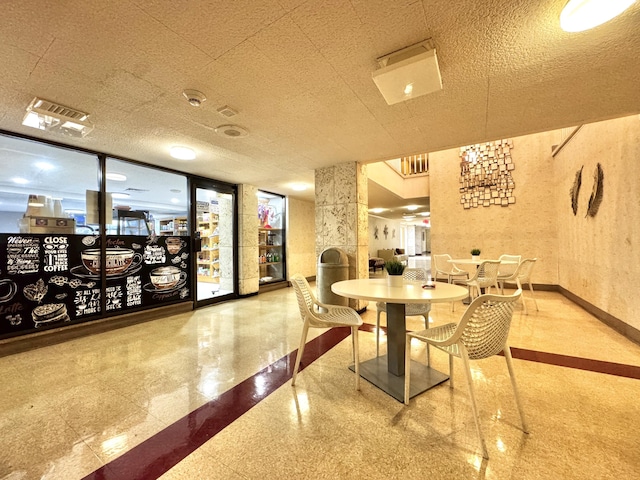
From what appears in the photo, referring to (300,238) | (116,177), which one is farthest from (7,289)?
(300,238)

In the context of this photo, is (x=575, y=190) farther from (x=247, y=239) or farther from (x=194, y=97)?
(x=247, y=239)

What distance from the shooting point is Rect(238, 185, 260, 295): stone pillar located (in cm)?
595

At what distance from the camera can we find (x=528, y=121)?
2.99 metres

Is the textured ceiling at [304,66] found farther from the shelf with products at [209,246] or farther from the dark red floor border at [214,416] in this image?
the shelf with products at [209,246]

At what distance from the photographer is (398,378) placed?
2.30 m

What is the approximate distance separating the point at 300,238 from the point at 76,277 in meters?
5.26

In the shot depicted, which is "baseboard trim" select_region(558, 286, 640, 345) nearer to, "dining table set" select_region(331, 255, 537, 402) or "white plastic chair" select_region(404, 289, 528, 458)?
"dining table set" select_region(331, 255, 537, 402)

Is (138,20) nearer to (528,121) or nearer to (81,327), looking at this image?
(528,121)

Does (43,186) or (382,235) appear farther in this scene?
(382,235)

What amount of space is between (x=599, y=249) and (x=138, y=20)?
18.9 ft

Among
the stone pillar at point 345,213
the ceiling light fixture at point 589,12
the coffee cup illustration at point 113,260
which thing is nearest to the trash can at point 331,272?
the stone pillar at point 345,213

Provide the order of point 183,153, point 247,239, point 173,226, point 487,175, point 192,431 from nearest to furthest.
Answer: point 192,431
point 183,153
point 173,226
point 247,239
point 487,175

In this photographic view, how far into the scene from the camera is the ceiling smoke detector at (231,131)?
9.74ft

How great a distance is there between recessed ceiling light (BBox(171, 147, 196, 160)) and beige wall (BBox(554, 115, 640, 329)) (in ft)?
17.7
